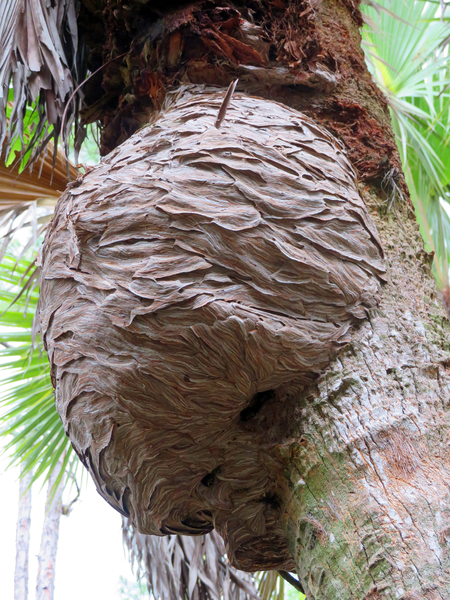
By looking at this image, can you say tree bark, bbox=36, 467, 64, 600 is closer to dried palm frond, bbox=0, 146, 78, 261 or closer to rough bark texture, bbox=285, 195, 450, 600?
dried palm frond, bbox=0, 146, 78, 261

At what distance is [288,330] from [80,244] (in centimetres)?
61

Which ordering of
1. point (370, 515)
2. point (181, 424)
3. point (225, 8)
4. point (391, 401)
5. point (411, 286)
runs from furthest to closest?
1. point (225, 8)
2. point (411, 286)
3. point (181, 424)
4. point (391, 401)
5. point (370, 515)

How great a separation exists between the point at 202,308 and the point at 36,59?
1.28 metres

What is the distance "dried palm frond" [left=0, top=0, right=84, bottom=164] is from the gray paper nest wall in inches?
22.9

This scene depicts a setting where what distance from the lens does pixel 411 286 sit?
5.48ft

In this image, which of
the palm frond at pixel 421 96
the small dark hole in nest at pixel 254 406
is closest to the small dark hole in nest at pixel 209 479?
the small dark hole in nest at pixel 254 406

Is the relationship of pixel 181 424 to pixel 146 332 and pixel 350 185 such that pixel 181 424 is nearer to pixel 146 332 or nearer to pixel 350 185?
pixel 146 332

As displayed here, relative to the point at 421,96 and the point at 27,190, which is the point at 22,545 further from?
the point at 421,96

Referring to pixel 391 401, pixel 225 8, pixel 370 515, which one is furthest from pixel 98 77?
pixel 370 515

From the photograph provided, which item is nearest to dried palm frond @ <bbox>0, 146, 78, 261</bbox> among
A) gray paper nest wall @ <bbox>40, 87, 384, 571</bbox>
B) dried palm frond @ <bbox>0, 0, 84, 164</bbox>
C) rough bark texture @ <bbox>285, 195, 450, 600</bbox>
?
dried palm frond @ <bbox>0, 0, 84, 164</bbox>

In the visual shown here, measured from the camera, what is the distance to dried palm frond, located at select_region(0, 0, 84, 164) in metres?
2.06

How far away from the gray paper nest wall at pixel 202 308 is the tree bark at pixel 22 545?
773cm

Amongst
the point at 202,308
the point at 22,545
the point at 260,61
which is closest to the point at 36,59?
the point at 260,61

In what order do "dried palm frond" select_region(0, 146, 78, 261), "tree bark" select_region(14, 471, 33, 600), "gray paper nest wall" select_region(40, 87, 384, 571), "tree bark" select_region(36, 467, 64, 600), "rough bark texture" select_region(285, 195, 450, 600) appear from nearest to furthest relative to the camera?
"rough bark texture" select_region(285, 195, 450, 600), "gray paper nest wall" select_region(40, 87, 384, 571), "dried palm frond" select_region(0, 146, 78, 261), "tree bark" select_region(36, 467, 64, 600), "tree bark" select_region(14, 471, 33, 600)
